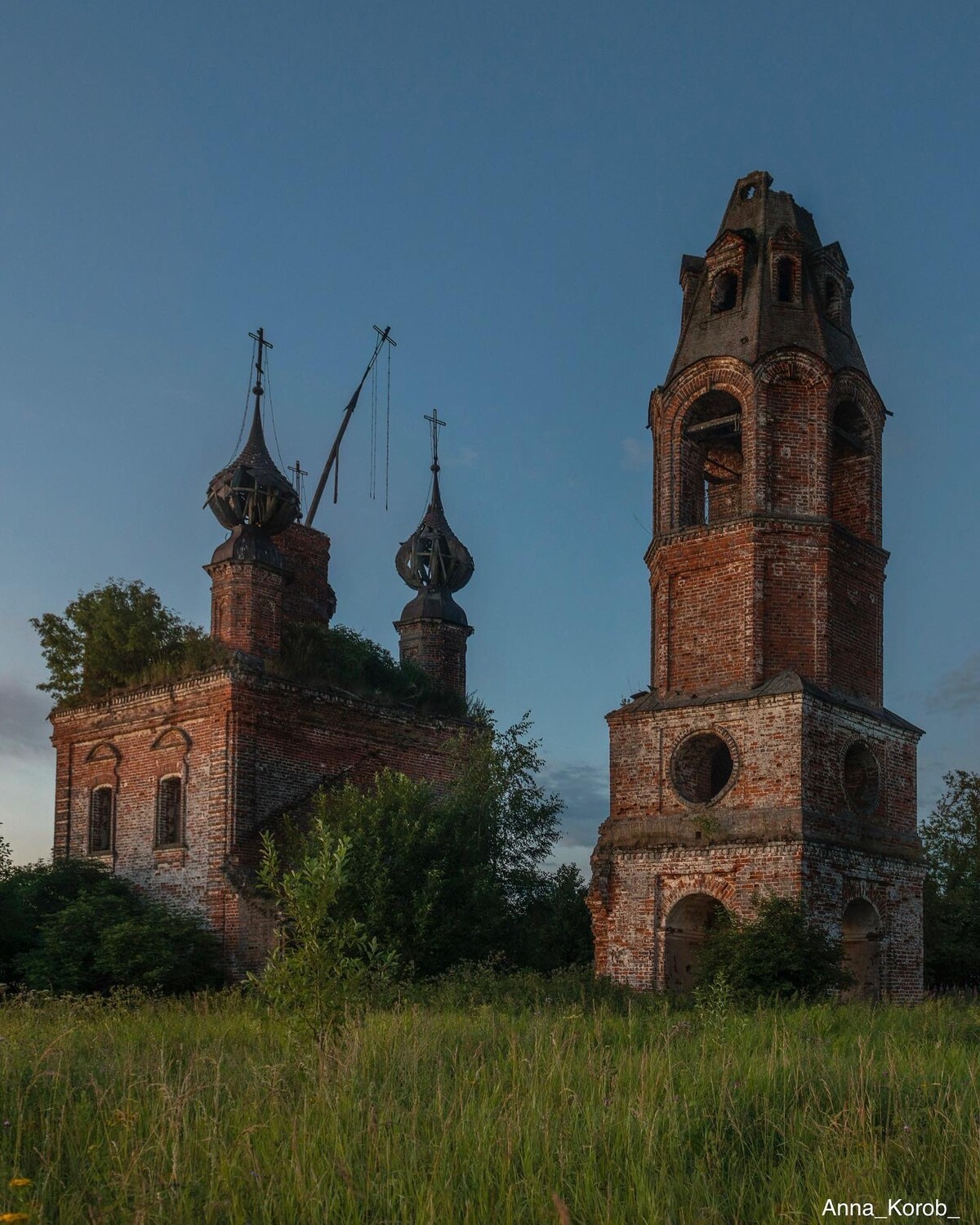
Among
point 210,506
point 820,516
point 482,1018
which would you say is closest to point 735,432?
point 820,516

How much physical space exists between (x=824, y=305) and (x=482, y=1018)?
1502 centimetres

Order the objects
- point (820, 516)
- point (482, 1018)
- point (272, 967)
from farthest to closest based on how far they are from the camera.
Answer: point (820, 516), point (482, 1018), point (272, 967)

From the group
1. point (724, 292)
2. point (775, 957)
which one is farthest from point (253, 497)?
point (775, 957)

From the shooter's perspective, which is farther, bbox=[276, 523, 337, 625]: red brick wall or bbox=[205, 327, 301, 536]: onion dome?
bbox=[276, 523, 337, 625]: red brick wall

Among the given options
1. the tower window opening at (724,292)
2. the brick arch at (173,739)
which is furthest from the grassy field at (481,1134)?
the brick arch at (173,739)

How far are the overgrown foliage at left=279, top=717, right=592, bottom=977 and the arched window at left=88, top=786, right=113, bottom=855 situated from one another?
5058mm

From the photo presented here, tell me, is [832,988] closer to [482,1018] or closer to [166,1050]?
[482,1018]

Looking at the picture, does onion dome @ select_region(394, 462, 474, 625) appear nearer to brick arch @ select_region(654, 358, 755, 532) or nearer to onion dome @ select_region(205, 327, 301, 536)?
onion dome @ select_region(205, 327, 301, 536)

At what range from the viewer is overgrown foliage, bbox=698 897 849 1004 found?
55.3ft

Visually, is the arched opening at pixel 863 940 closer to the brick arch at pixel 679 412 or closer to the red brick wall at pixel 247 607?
the brick arch at pixel 679 412

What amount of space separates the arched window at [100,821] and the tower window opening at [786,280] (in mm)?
16353

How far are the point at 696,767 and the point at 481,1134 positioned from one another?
1463cm

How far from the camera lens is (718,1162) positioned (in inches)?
238

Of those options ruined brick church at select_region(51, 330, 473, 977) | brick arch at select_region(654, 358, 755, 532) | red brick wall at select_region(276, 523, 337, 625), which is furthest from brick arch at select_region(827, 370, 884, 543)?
red brick wall at select_region(276, 523, 337, 625)
